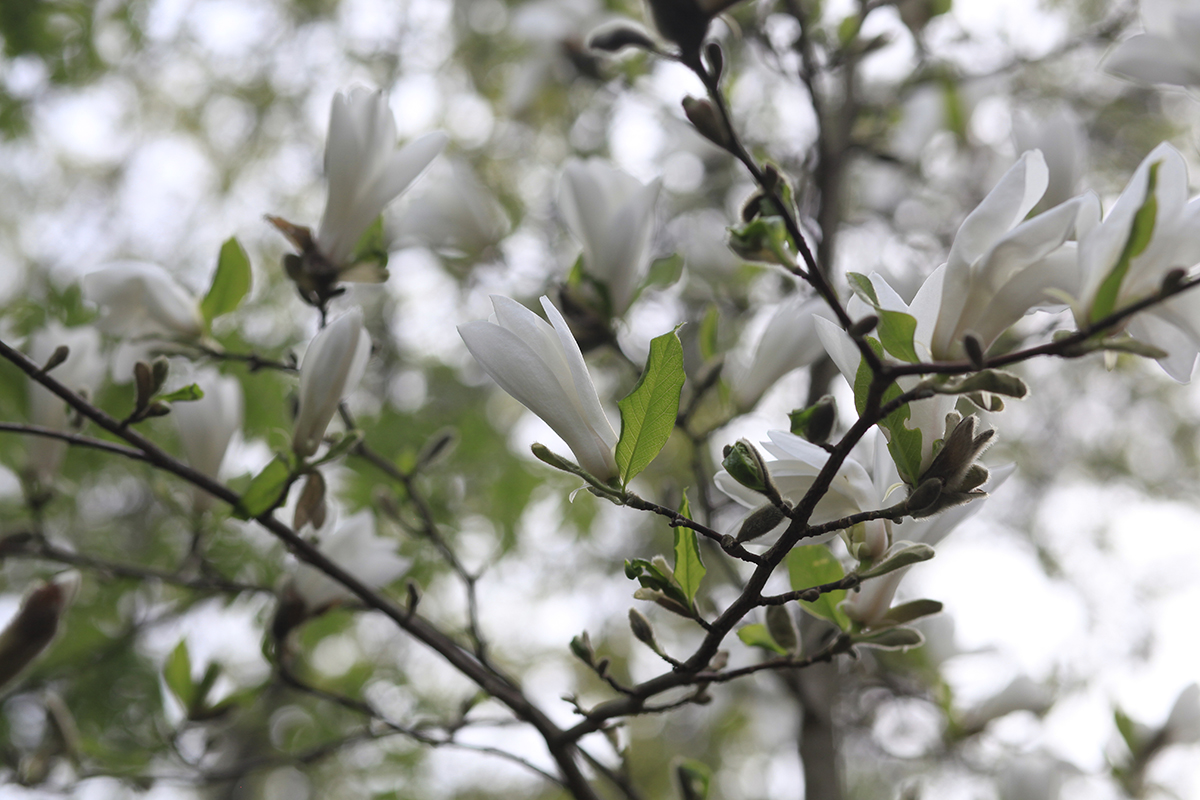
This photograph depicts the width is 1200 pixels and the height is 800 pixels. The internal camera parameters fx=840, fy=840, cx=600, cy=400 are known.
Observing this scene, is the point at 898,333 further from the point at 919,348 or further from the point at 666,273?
the point at 666,273

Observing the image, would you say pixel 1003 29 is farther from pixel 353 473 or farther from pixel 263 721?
pixel 263 721

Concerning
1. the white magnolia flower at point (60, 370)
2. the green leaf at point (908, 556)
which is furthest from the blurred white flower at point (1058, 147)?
the white magnolia flower at point (60, 370)

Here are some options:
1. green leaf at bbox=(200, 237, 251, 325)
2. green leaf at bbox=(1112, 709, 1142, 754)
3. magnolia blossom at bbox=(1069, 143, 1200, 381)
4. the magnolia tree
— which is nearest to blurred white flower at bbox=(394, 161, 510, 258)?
the magnolia tree

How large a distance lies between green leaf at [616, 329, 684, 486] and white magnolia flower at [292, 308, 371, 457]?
0.70ft

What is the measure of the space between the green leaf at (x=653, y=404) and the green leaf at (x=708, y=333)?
13.2 inches

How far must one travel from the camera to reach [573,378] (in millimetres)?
433

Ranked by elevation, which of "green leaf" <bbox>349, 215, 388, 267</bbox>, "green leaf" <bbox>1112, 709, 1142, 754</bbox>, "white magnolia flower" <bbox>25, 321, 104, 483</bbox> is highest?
"green leaf" <bbox>349, 215, 388, 267</bbox>

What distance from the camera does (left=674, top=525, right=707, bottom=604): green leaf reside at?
45cm

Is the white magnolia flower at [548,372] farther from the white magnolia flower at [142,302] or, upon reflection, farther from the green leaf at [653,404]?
the white magnolia flower at [142,302]

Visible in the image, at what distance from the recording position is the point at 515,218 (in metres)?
1.25

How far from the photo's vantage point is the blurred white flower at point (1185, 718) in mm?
Answer: 788

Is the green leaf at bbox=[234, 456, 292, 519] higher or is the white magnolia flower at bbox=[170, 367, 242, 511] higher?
the green leaf at bbox=[234, 456, 292, 519]

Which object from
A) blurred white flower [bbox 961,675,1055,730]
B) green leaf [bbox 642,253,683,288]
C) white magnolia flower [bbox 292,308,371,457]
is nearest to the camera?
white magnolia flower [bbox 292,308,371,457]

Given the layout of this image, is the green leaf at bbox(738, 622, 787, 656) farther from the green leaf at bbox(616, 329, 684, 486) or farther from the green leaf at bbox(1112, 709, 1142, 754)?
the green leaf at bbox(1112, 709, 1142, 754)
